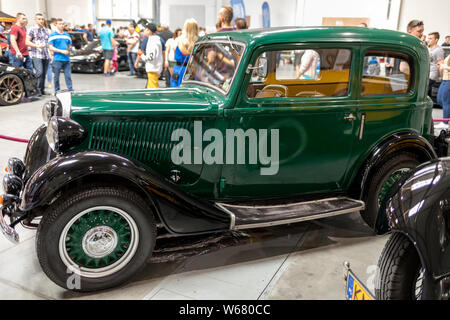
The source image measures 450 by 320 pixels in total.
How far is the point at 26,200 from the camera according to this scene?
2.43 metres

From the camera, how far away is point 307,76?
3.89 meters

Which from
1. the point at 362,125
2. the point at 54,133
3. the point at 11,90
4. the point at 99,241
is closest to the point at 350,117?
the point at 362,125

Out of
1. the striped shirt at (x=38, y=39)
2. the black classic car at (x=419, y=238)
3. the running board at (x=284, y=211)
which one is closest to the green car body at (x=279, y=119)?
the running board at (x=284, y=211)

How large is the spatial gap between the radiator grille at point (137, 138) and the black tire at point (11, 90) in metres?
6.48

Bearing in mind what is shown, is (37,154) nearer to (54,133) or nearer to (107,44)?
(54,133)

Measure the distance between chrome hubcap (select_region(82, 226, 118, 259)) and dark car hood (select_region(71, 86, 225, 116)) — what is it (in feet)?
2.72

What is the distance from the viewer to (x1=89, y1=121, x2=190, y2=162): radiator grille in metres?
2.88

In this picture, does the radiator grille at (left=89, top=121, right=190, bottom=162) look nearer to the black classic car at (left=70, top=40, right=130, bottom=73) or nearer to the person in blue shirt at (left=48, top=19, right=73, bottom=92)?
the person in blue shirt at (left=48, top=19, right=73, bottom=92)

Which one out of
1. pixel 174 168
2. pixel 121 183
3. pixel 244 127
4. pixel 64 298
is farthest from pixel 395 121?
pixel 64 298

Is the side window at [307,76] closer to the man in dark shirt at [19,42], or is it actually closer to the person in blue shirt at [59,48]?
the person in blue shirt at [59,48]

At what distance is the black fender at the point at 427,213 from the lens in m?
1.73

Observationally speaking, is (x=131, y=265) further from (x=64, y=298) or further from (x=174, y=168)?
(x=174, y=168)

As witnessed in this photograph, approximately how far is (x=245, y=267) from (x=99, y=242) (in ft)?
3.59
